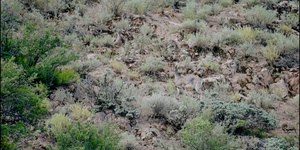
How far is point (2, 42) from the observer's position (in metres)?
3.88

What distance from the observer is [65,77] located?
465 centimetres

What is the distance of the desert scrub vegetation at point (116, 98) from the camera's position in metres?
4.31

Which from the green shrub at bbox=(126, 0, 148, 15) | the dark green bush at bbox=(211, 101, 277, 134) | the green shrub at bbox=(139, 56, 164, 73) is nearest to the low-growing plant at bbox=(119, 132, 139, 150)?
the dark green bush at bbox=(211, 101, 277, 134)

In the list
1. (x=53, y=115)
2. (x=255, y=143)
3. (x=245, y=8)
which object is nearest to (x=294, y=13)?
(x=245, y=8)

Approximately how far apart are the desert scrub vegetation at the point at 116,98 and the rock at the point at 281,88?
3.71m

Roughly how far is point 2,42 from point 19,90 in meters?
1.67

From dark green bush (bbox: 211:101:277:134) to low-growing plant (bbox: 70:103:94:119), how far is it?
2.62 metres

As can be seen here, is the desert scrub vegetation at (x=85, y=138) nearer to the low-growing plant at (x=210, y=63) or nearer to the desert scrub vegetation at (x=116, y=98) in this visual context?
the desert scrub vegetation at (x=116, y=98)

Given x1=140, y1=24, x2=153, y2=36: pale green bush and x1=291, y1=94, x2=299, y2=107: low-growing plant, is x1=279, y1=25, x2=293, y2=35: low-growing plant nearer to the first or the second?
x1=291, y1=94, x2=299, y2=107: low-growing plant

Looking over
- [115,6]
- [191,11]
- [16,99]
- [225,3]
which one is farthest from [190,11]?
[16,99]

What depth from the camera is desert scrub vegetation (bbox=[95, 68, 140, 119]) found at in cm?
431

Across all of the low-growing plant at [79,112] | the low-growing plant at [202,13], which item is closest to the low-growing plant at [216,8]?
the low-growing plant at [202,13]

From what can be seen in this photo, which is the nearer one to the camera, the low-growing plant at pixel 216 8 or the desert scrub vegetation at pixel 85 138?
the desert scrub vegetation at pixel 85 138

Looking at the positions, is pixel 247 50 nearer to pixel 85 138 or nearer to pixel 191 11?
pixel 191 11
